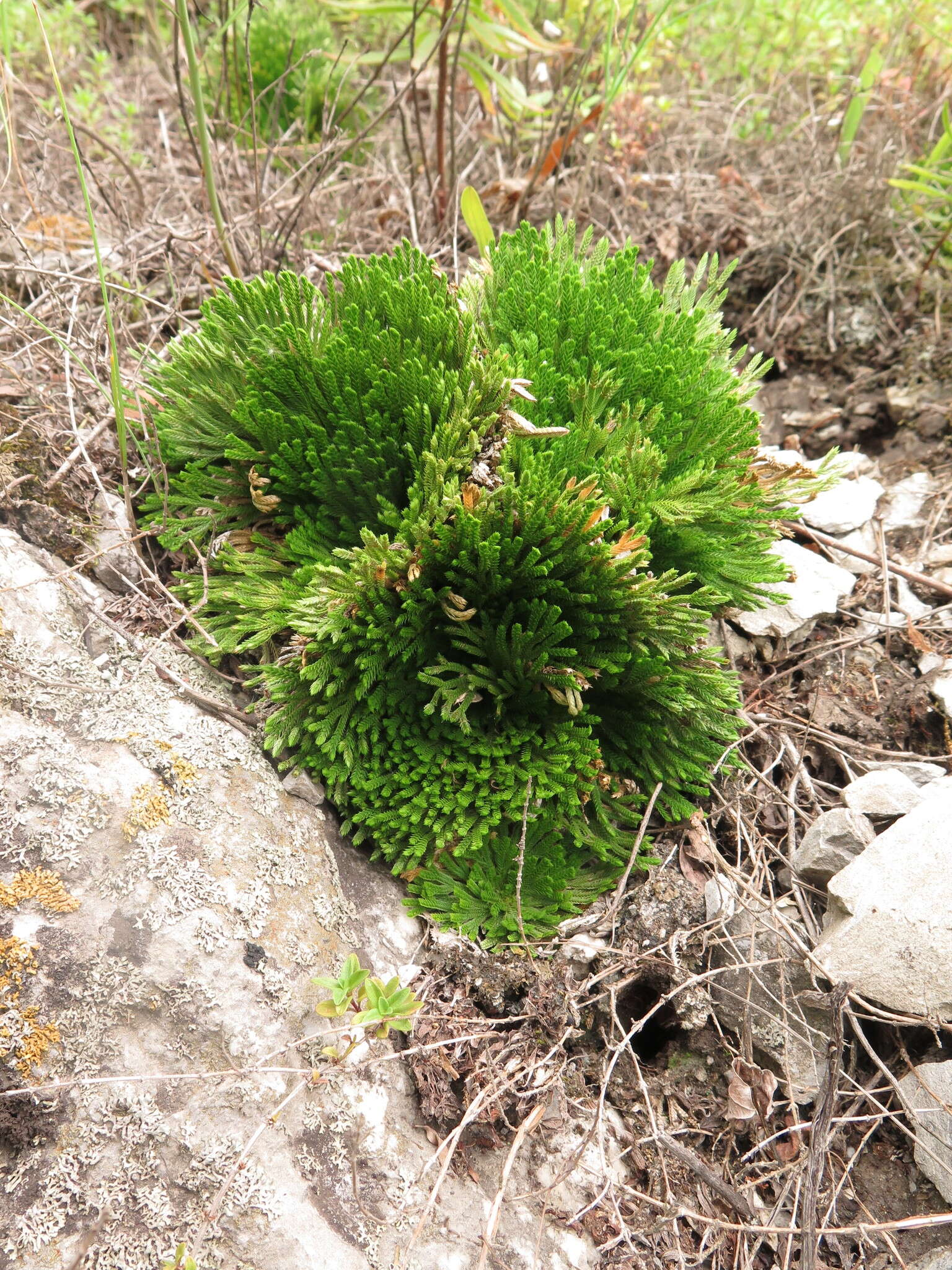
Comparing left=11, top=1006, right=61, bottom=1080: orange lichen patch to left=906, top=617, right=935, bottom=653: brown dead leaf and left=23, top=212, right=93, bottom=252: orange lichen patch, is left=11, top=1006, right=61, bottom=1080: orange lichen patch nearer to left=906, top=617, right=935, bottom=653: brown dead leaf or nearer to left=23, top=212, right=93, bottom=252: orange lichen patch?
left=906, top=617, right=935, bottom=653: brown dead leaf

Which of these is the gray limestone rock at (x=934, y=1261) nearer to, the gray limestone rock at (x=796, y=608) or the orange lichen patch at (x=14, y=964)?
the gray limestone rock at (x=796, y=608)

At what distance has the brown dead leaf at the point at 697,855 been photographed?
93.5 inches

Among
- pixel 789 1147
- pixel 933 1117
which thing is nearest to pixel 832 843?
pixel 933 1117

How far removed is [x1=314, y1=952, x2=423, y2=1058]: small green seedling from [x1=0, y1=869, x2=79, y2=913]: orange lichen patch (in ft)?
2.05

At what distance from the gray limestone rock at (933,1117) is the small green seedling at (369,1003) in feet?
4.28

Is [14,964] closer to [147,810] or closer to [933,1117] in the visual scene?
[147,810]

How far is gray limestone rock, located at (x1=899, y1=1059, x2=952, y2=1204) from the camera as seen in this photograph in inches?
77.5

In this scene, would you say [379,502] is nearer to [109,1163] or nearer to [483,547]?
[483,547]

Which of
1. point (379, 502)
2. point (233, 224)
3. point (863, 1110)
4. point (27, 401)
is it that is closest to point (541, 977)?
point (863, 1110)

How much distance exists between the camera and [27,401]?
2521 mm

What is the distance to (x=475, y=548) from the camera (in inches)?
79.2

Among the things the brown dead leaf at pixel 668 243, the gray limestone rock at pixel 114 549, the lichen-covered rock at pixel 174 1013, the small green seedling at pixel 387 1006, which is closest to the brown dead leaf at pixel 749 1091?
the lichen-covered rock at pixel 174 1013

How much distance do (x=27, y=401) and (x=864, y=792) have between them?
9.36 ft

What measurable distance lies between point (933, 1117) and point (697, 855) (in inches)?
32.7
